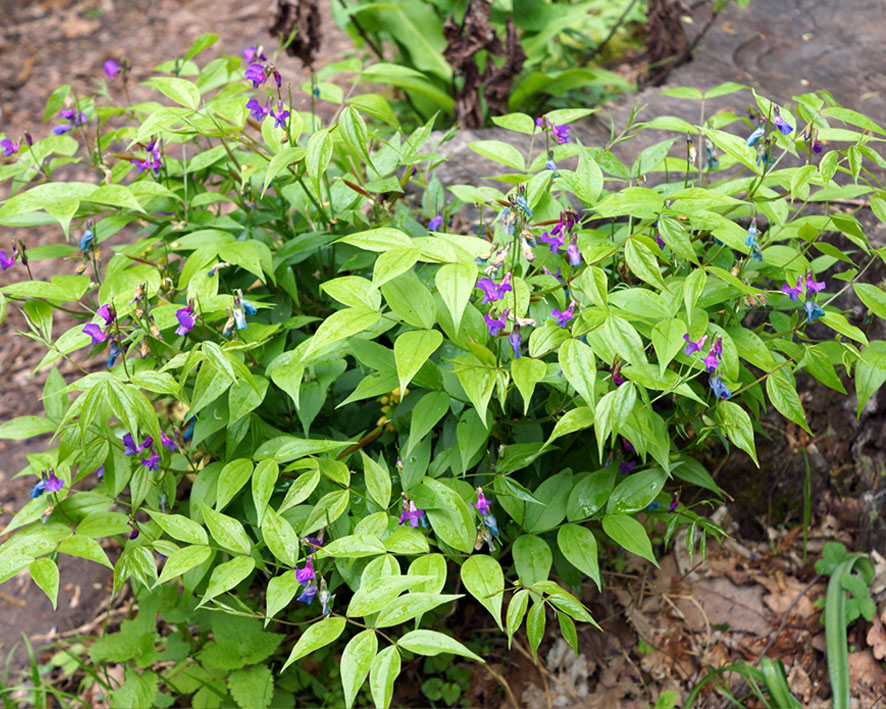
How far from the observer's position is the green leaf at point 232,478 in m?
1.60

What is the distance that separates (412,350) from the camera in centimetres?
143

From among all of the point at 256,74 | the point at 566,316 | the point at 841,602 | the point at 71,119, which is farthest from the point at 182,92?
the point at 841,602

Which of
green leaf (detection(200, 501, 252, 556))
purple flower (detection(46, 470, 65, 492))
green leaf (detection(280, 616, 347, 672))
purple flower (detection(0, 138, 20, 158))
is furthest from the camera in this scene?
purple flower (detection(0, 138, 20, 158))

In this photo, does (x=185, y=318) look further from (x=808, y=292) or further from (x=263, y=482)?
(x=808, y=292)

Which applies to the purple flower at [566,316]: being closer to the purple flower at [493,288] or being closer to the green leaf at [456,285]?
the purple flower at [493,288]

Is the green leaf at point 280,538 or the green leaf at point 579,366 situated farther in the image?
the green leaf at point 280,538

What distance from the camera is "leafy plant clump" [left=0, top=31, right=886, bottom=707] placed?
57.7 inches

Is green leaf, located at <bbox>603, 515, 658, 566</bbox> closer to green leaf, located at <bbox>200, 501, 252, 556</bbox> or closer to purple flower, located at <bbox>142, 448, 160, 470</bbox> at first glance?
green leaf, located at <bbox>200, 501, 252, 556</bbox>

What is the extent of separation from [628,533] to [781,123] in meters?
0.99

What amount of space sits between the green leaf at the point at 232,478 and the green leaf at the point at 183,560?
10 centimetres

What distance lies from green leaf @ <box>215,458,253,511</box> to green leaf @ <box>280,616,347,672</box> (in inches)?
15.1

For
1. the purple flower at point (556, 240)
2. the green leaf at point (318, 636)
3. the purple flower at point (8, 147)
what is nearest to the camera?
the green leaf at point (318, 636)

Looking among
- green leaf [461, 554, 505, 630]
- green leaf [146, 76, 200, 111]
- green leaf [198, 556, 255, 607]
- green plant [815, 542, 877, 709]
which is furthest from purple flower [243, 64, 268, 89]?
green plant [815, 542, 877, 709]

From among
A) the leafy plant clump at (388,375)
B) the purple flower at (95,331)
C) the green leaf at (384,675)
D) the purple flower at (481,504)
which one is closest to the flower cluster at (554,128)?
the leafy plant clump at (388,375)
